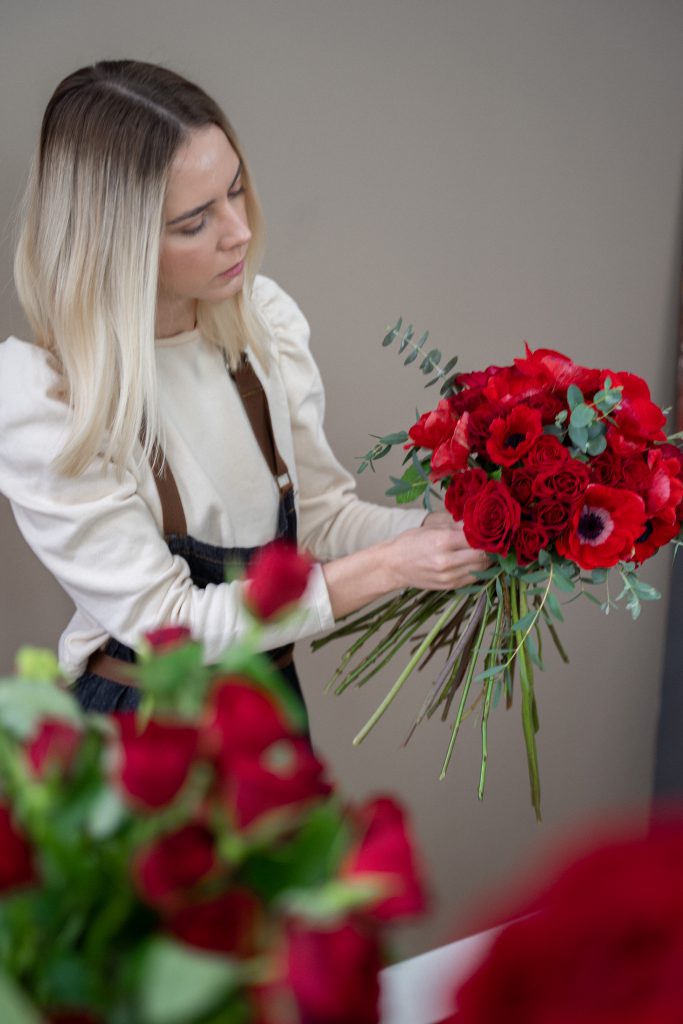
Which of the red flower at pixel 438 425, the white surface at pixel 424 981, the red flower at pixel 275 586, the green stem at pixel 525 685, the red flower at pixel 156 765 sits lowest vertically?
the green stem at pixel 525 685

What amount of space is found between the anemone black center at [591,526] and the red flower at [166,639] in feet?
2.09

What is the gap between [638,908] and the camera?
251 millimetres

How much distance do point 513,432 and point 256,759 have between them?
722 mm

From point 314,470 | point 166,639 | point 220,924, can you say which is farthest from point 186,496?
point 220,924

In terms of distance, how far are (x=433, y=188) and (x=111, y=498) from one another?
32.2 inches

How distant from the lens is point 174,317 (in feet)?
4.10

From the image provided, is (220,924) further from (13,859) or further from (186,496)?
→ (186,496)

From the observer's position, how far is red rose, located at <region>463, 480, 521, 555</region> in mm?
958

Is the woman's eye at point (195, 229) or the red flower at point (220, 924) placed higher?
the woman's eye at point (195, 229)

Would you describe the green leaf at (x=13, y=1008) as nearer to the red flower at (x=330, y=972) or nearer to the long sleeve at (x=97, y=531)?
the red flower at (x=330, y=972)

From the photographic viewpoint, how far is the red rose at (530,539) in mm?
966

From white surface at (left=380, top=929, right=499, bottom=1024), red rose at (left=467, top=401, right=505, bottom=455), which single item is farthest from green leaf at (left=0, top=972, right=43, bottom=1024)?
red rose at (left=467, top=401, right=505, bottom=455)

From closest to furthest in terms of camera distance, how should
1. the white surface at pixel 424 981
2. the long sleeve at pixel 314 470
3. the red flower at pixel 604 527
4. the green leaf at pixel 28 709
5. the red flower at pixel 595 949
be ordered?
the red flower at pixel 595 949
the green leaf at pixel 28 709
the white surface at pixel 424 981
the red flower at pixel 604 527
the long sleeve at pixel 314 470

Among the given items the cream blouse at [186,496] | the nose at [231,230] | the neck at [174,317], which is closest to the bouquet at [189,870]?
the cream blouse at [186,496]
